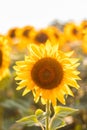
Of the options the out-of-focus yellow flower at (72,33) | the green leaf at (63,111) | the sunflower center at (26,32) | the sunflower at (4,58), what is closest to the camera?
the green leaf at (63,111)

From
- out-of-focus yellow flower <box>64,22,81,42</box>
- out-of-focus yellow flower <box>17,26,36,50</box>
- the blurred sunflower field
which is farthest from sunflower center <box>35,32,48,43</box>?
out-of-focus yellow flower <box>64,22,81,42</box>

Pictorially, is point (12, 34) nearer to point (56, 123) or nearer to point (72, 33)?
point (72, 33)

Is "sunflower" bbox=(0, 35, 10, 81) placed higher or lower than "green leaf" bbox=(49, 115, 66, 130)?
higher

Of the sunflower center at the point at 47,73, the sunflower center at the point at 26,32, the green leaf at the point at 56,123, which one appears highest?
the sunflower center at the point at 26,32

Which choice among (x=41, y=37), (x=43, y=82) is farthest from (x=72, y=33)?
(x=43, y=82)

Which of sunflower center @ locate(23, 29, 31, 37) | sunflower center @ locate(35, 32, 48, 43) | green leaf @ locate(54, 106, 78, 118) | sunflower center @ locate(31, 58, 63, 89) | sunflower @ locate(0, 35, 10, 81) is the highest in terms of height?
sunflower center @ locate(23, 29, 31, 37)

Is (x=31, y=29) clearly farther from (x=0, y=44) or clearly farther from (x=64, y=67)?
(x=64, y=67)

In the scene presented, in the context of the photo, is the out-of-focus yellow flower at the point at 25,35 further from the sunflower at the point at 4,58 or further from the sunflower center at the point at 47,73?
the sunflower center at the point at 47,73

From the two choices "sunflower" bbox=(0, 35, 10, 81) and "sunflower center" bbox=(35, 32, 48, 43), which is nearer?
"sunflower" bbox=(0, 35, 10, 81)

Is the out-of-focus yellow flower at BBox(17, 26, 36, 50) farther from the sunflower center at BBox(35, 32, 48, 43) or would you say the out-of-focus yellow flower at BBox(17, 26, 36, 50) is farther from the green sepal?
the green sepal

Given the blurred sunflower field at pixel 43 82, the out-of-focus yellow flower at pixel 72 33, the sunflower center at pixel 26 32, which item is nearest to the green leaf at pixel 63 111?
the blurred sunflower field at pixel 43 82
